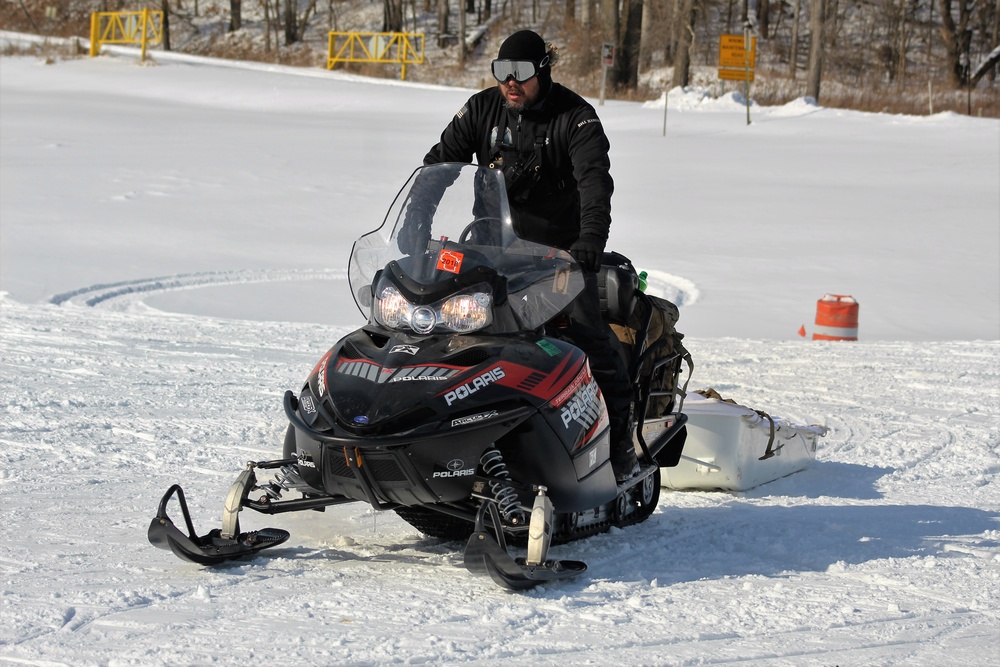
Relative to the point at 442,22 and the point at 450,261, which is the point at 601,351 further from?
the point at 442,22

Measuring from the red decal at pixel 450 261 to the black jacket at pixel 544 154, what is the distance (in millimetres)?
681

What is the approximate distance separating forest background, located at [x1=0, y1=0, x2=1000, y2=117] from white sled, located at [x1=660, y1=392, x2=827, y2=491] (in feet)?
88.7

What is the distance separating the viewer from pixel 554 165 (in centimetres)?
448

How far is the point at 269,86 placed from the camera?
2770 centimetres

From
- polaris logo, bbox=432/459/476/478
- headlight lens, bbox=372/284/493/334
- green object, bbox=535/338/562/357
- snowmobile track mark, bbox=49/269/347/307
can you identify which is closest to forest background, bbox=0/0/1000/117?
snowmobile track mark, bbox=49/269/347/307

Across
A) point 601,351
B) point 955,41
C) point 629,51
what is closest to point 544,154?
point 601,351

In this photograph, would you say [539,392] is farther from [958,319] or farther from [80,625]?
[958,319]

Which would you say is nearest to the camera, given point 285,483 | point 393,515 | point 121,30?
point 285,483

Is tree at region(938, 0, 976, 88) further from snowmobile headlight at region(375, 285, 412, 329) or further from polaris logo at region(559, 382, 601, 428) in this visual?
snowmobile headlight at region(375, 285, 412, 329)

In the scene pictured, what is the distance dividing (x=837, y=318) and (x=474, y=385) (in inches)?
259

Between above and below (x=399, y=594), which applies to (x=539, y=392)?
above

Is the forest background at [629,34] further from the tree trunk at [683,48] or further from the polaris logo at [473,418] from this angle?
the polaris logo at [473,418]

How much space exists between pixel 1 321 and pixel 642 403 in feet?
17.2

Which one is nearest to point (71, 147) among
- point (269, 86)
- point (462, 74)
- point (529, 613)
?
point (269, 86)
